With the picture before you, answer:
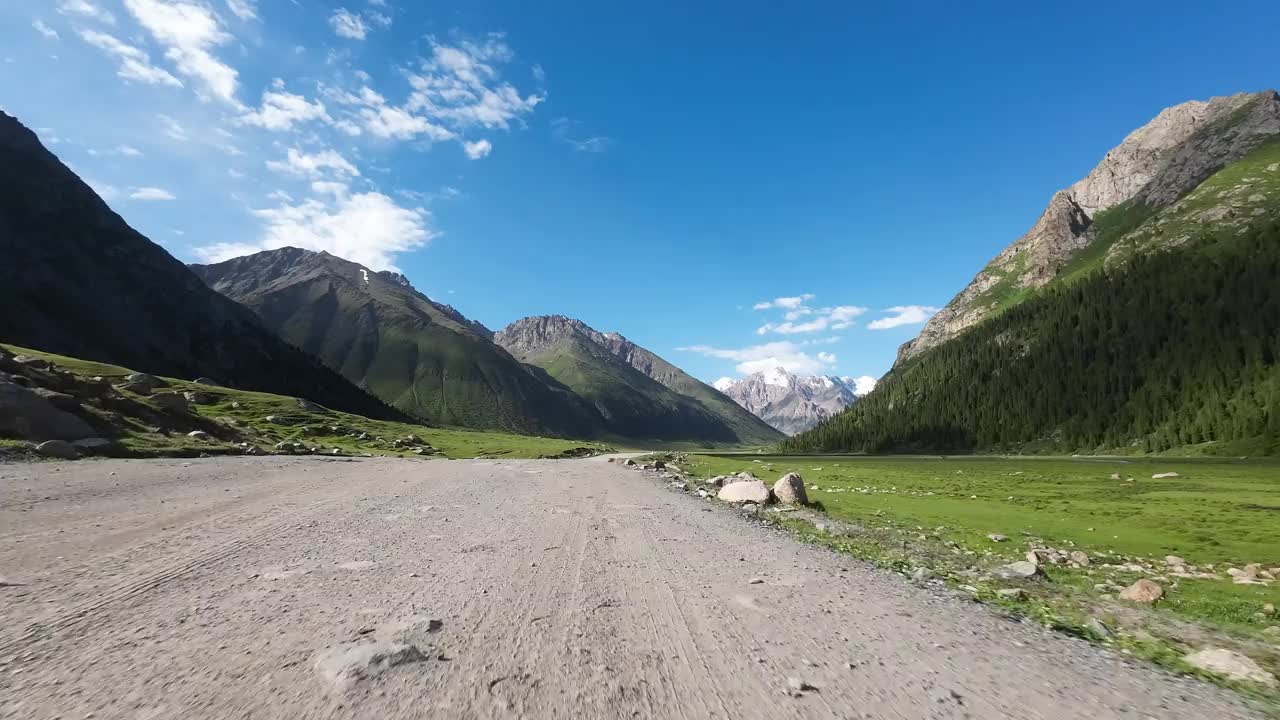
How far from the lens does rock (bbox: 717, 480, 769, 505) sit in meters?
22.3

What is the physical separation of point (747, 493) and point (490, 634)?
18.0m

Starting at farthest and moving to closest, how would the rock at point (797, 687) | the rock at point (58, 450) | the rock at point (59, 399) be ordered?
1. the rock at point (59, 399)
2. the rock at point (58, 450)
3. the rock at point (797, 687)

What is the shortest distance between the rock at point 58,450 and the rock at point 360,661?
107 feet

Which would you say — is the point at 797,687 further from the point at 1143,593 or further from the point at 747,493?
the point at 747,493

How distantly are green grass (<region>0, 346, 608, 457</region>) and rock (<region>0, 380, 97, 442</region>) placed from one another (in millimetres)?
1564

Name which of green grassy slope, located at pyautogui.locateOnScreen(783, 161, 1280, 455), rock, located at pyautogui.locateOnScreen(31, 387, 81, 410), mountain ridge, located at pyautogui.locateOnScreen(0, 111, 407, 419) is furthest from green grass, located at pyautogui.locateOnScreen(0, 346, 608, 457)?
green grassy slope, located at pyautogui.locateOnScreen(783, 161, 1280, 455)

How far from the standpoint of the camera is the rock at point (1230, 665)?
5.94 m

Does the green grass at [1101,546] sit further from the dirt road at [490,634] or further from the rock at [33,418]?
the rock at [33,418]

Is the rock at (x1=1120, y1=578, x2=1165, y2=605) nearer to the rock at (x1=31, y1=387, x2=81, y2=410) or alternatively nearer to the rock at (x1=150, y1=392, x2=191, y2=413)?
the rock at (x1=31, y1=387, x2=81, y2=410)

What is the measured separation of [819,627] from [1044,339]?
21142cm

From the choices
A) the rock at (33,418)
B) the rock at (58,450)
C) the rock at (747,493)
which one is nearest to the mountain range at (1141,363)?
the rock at (747,493)

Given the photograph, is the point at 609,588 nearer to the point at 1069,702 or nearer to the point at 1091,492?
the point at 1069,702

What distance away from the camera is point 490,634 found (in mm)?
6398

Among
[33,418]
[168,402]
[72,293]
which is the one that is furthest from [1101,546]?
A: [72,293]
